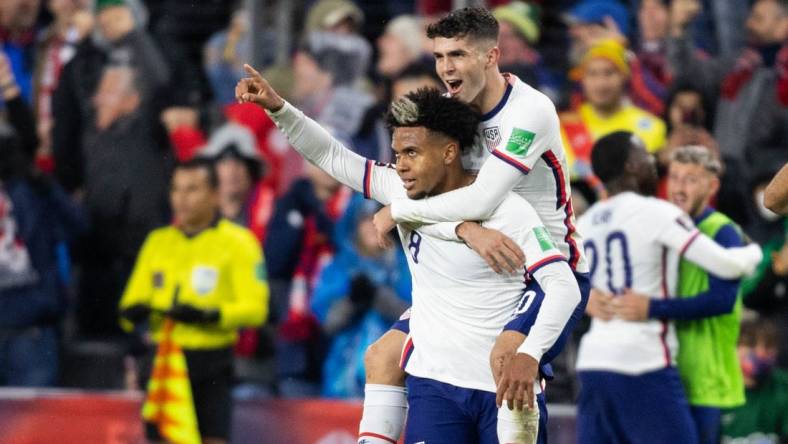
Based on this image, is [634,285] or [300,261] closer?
[634,285]

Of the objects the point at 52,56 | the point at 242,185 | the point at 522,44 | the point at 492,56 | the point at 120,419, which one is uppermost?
the point at 522,44

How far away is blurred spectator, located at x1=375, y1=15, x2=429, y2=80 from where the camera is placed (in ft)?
40.3

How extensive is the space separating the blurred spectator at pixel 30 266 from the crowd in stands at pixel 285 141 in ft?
0.05

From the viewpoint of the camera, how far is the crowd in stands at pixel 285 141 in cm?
1066

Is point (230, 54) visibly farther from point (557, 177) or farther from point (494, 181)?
point (494, 181)

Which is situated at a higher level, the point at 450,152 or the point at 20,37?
the point at 20,37

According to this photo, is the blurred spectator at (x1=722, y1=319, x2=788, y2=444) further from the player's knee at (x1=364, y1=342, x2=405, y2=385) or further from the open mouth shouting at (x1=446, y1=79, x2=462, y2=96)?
the open mouth shouting at (x1=446, y1=79, x2=462, y2=96)

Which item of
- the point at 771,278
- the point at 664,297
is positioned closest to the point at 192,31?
the point at 771,278

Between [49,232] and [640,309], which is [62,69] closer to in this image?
[49,232]

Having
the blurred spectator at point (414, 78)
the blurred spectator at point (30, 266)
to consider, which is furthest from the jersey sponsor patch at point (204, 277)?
the blurred spectator at point (414, 78)

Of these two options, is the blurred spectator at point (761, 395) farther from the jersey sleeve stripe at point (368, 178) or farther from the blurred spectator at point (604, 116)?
the jersey sleeve stripe at point (368, 178)

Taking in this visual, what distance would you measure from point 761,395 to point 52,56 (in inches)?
→ 246

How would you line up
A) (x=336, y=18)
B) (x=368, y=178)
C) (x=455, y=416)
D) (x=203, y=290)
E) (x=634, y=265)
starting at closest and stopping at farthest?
(x=455, y=416)
(x=368, y=178)
(x=634, y=265)
(x=203, y=290)
(x=336, y=18)

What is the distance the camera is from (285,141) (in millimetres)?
12031
